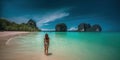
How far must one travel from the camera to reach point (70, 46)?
4.44 m

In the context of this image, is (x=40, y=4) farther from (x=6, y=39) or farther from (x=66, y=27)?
(x=6, y=39)

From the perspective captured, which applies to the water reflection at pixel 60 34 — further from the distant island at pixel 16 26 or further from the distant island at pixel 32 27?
the distant island at pixel 16 26

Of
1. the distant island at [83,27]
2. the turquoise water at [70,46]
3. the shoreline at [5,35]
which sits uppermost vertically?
the distant island at [83,27]

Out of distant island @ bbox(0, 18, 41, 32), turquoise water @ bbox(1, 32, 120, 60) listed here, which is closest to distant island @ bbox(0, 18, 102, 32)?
distant island @ bbox(0, 18, 41, 32)

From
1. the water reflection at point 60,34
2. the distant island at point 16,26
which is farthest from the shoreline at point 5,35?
the water reflection at point 60,34

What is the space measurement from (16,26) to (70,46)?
123 cm

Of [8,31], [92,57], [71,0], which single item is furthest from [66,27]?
[8,31]

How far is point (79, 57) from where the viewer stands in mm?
4105

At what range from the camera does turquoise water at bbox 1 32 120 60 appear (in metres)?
4.13

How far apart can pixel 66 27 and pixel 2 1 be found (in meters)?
1.46

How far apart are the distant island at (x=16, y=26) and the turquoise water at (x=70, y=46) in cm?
17

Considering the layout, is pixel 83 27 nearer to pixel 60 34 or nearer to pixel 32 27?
pixel 60 34

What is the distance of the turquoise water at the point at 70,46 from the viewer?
4.13 metres

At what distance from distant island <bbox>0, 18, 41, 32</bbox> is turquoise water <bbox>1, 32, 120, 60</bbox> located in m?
0.17
